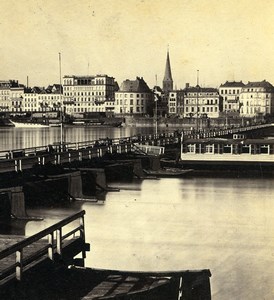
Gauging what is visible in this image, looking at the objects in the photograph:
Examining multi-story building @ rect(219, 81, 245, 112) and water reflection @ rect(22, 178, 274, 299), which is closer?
water reflection @ rect(22, 178, 274, 299)

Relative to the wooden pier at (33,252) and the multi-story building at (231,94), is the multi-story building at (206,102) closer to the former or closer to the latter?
the multi-story building at (231,94)

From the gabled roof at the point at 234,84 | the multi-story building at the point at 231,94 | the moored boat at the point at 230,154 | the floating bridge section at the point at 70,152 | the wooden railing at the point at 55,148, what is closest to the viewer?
the floating bridge section at the point at 70,152

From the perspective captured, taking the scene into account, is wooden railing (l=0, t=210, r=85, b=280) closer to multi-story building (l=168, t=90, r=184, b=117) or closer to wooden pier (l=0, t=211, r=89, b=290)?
wooden pier (l=0, t=211, r=89, b=290)

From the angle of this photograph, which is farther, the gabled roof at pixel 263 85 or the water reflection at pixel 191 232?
the gabled roof at pixel 263 85

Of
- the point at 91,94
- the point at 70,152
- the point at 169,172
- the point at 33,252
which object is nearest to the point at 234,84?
the point at 91,94

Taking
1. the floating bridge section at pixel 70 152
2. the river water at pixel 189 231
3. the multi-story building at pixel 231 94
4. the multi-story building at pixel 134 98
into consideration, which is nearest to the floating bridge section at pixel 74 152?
the floating bridge section at pixel 70 152

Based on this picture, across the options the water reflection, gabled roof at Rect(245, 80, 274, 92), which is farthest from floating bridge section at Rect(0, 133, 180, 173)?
gabled roof at Rect(245, 80, 274, 92)
